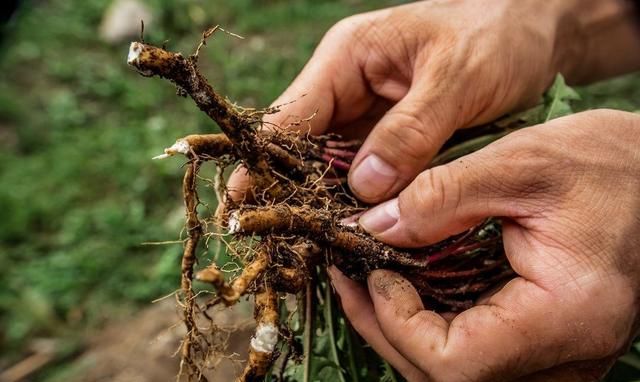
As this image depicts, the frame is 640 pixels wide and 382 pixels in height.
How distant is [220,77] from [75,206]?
169 centimetres

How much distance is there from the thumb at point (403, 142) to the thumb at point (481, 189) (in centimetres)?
22

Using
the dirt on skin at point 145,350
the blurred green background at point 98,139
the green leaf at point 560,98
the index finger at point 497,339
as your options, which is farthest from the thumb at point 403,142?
the dirt on skin at point 145,350

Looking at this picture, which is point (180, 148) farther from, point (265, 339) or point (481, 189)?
point (481, 189)

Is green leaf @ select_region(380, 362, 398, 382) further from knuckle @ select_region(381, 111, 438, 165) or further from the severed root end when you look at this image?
knuckle @ select_region(381, 111, 438, 165)

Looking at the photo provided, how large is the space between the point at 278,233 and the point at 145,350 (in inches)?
73.0

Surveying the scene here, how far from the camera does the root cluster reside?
1.34 meters

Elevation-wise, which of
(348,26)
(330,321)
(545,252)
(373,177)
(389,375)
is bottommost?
(389,375)

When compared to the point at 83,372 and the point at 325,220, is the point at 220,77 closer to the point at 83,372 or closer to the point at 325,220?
the point at 83,372

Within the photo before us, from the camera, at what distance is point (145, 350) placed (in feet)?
9.80

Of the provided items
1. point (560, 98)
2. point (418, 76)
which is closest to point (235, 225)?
point (418, 76)

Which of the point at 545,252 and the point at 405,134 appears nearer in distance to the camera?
the point at 545,252

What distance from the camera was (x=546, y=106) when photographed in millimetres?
1891

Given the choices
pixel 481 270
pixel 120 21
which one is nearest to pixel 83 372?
pixel 481 270

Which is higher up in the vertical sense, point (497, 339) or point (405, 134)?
point (405, 134)
